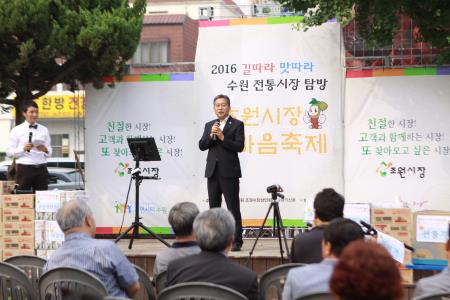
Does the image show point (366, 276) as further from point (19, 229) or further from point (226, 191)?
point (19, 229)

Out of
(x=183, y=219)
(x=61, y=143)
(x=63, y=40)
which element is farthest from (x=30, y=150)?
(x=61, y=143)

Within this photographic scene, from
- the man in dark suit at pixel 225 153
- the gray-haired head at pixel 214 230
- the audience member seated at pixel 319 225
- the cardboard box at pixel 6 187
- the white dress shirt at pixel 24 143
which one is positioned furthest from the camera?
the white dress shirt at pixel 24 143

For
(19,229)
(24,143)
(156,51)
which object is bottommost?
(19,229)

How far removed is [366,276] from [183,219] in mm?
2226

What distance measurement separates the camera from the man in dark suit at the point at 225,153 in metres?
7.20

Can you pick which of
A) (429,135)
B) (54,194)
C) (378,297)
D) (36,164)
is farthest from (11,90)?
(378,297)

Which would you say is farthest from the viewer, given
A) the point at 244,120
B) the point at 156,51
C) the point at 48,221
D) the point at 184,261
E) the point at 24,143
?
the point at 156,51

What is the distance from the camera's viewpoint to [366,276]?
2.10 m

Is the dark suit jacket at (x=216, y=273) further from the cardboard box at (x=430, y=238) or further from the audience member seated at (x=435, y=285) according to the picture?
the cardboard box at (x=430, y=238)

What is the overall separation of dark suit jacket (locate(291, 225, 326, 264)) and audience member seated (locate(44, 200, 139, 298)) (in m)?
1.14

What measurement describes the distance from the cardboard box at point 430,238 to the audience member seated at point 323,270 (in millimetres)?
3435

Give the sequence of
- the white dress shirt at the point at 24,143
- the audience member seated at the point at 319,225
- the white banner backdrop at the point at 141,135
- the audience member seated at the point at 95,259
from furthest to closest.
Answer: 1. the white banner backdrop at the point at 141,135
2. the white dress shirt at the point at 24,143
3. the audience member seated at the point at 319,225
4. the audience member seated at the point at 95,259

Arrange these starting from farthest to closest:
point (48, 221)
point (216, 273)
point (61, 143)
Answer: point (61, 143) → point (48, 221) → point (216, 273)

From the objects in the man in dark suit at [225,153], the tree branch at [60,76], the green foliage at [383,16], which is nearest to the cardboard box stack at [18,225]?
the tree branch at [60,76]
